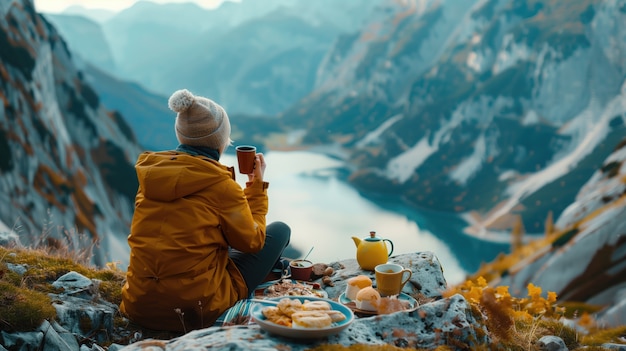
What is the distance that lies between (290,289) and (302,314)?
3043 millimetres

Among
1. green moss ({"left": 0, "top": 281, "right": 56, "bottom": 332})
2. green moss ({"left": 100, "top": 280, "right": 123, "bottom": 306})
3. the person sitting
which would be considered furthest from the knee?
green moss ({"left": 0, "top": 281, "right": 56, "bottom": 332})

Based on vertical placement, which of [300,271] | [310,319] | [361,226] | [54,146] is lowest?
[310,319]

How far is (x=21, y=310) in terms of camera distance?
6496mm

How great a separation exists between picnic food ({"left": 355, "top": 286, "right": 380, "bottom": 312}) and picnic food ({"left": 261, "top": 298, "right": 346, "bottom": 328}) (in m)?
1.32

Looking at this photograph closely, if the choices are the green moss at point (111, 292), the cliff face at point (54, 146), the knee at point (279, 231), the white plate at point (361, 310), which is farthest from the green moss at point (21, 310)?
the cliff face at point (54, 146)

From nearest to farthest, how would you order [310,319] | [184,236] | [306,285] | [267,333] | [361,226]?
[310,319] < [267,333] < [184,236] < [306,285] < [361,226]

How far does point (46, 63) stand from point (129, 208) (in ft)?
78.3

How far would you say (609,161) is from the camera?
328 ft

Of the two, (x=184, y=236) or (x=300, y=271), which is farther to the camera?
(x=300, y=271)

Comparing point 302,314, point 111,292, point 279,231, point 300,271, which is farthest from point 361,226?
point 302,314

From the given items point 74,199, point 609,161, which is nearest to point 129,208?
point 74,199

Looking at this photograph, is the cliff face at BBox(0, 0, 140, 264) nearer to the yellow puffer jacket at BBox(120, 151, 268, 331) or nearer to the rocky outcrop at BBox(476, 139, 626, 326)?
the yellow puffer jacket at BBox(120, 151, 268, 331)

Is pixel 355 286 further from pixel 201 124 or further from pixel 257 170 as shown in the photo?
pixel 201 124

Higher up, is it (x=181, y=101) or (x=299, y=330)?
(x=181, y=101)
